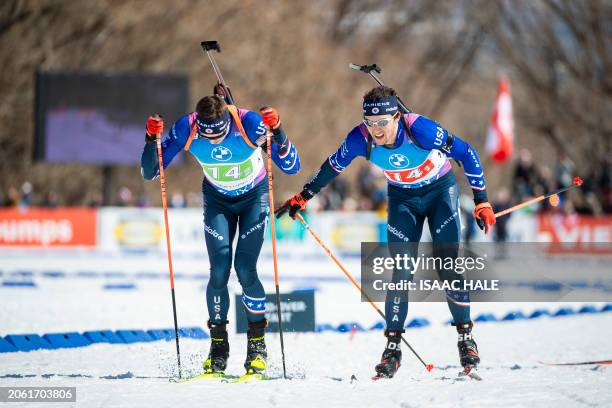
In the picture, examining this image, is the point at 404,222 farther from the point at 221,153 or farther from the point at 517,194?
the point at 517,194

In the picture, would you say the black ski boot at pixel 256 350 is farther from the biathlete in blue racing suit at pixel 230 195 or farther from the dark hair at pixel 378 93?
the dark hair at pixel 378 93

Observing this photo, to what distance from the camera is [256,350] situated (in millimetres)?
7133

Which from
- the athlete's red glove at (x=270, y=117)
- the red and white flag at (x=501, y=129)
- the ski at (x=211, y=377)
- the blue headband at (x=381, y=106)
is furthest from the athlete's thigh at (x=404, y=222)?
the red and white flag at (x=501, y=129)

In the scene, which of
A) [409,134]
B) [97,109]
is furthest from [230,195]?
[97,109]

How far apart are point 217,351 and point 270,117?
1770 millimetres

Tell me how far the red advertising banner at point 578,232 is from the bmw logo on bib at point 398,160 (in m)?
15.2

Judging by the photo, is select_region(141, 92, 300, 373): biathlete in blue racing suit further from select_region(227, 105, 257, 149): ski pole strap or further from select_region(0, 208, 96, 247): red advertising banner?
select_region(0, 208, 96, 247): red advertising banner

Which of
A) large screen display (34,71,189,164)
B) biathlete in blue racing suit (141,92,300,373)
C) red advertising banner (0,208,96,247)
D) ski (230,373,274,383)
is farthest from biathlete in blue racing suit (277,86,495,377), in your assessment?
large screen display (34,71,189,164)

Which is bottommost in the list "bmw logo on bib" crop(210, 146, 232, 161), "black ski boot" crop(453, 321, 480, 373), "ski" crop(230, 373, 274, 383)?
"ski" crop(230, 373, 274, 383)

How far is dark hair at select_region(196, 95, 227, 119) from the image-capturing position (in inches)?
268

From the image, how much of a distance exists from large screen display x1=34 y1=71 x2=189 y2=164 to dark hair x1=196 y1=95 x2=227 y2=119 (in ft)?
54.9

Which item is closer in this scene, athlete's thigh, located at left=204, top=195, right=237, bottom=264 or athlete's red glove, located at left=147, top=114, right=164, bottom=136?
athlete's red glove, located at left=147, top=114, right=164, bottom=136

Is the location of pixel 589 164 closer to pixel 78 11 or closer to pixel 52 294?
pixel 78 11

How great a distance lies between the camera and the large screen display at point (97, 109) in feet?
77.0
